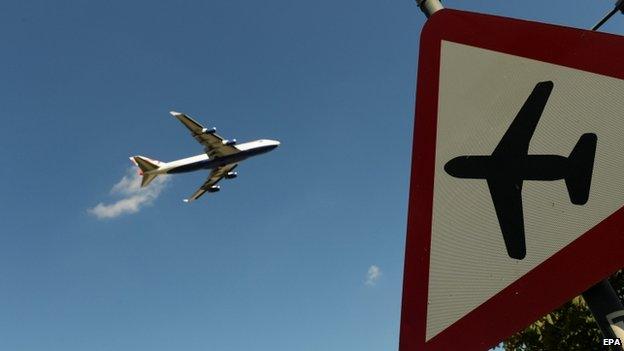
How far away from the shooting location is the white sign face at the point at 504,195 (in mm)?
1644

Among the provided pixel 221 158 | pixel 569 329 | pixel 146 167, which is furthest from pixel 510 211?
pixel 146 167

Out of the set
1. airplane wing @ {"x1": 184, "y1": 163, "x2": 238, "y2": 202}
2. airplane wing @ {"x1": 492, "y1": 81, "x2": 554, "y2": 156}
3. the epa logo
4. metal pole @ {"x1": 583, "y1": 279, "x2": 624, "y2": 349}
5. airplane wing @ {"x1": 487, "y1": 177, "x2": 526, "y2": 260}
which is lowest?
the epa logo

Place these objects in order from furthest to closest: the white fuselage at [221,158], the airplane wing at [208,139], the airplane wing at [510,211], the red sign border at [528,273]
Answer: the white fuselage at [221,158]
the airplane wing at [208,139]
the airplane wing at [510,211]
the red sign border at [528,273]

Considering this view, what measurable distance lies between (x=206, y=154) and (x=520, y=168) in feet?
130

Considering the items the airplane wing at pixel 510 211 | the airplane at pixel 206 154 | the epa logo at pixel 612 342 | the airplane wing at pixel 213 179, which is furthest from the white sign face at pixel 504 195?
the airplane wing at pixel 213 179

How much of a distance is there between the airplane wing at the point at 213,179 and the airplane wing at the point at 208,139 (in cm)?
289

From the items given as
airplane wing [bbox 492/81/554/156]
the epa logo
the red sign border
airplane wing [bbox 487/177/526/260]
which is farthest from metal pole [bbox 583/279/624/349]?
airplane wing [bbox 492/81/554/156]

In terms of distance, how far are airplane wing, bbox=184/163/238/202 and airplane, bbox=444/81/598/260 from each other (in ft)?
136

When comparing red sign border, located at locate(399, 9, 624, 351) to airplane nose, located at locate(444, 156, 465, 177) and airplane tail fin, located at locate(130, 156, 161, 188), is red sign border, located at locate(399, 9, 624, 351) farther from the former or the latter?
airplane tail fin, located at locate(130, 156, 161, 188)

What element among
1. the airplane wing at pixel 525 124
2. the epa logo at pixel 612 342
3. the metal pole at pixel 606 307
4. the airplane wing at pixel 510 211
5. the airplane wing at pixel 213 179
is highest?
the airplane wing at pixel 213 179

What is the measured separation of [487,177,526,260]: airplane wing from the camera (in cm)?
170

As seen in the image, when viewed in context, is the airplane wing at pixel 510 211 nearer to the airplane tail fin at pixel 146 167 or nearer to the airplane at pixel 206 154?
the airplane at pixel 206 154

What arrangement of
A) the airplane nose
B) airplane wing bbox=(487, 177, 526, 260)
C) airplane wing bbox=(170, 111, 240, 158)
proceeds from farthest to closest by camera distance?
airplane wing bbox=(170, 111, 240, 158) → the airplane nose → airplane wing bbox=(487, 177, 526, 260)

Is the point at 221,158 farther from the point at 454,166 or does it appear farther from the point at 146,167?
the point at 454,166
